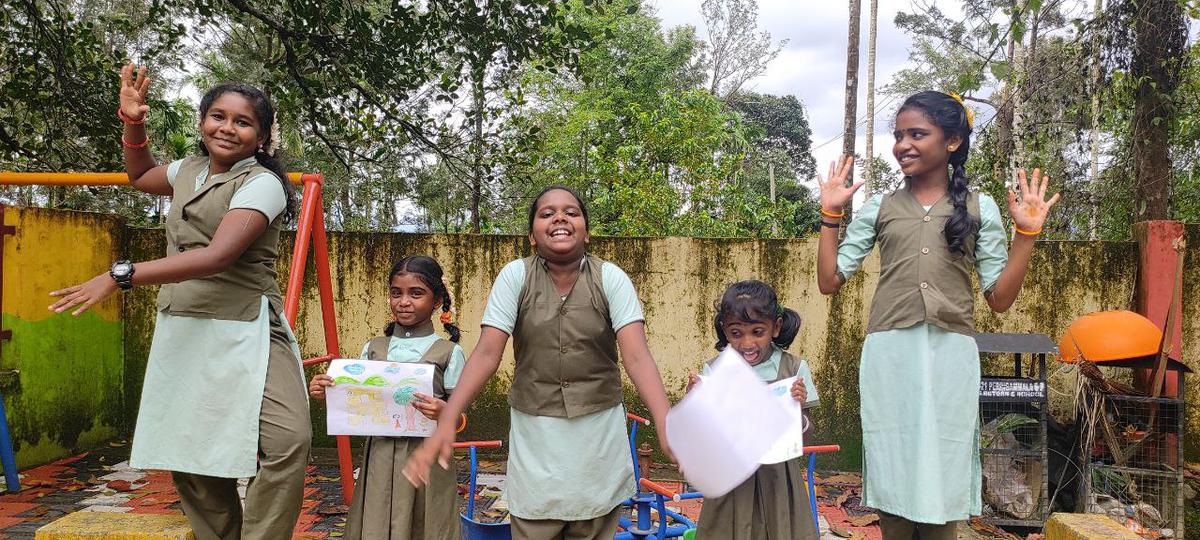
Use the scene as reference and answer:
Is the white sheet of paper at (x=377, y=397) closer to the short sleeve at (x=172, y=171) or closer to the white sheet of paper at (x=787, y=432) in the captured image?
the short sleeve at (x=172, y=171)

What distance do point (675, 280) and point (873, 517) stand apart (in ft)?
6.41

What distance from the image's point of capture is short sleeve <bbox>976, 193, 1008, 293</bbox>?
8.89ft

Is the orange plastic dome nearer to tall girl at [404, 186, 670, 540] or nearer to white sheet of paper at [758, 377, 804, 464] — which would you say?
white sheet of paper at [758, 377, 804, 464]

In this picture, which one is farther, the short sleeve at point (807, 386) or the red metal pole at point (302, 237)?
the red metal pole at point (302, 237)

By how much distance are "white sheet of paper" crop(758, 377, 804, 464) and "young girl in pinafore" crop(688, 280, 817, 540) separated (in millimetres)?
37

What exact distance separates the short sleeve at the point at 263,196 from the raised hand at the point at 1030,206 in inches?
89.9

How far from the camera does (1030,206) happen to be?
2627 millimetres

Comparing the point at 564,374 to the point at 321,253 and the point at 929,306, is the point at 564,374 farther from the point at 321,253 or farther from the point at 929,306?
the point at 321,253

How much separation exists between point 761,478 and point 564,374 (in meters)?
0.83

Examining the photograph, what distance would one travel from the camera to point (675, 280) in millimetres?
5660

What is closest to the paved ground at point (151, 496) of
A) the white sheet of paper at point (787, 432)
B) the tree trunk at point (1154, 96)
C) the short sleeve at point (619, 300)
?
the white sheet of paper at point (787, 432)

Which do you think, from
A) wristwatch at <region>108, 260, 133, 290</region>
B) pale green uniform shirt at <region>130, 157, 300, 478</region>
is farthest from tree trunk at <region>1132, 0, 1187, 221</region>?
wristwatch at <region>108, 260, 133, 290</region>

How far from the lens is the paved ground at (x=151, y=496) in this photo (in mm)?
4297

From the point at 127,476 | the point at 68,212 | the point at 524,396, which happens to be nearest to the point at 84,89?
the point at 68,212
